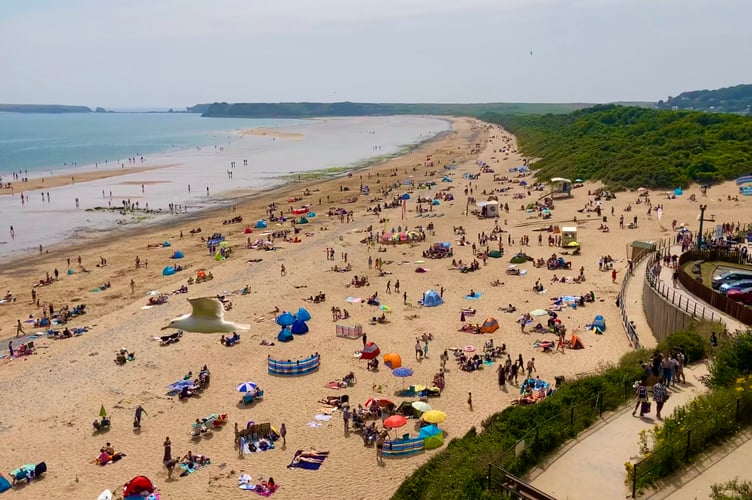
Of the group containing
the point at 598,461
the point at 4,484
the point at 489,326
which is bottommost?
the point at 4,484

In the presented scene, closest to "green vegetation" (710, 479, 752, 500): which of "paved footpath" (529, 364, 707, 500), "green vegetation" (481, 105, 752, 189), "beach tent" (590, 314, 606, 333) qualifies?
"paved footpath" (529, 364, 707, 500)

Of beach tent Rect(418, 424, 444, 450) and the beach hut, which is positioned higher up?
the beach hut

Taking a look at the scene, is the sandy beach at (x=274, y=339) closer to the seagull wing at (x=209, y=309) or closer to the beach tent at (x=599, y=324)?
the beach tent at (x=599, y=324)

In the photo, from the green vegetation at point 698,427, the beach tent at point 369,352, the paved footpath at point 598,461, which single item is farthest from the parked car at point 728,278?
the beach tent at point 369,352

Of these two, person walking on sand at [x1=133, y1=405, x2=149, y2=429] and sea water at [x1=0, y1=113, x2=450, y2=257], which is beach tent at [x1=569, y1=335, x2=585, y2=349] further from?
sea water at [x1=0, y1=113, x2=450, y2=257]

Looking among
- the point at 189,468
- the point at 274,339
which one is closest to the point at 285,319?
the point at 274,339

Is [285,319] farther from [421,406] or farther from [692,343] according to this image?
[692,343]
